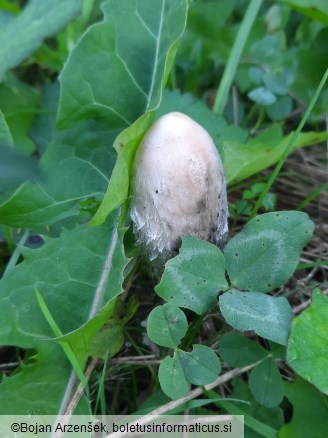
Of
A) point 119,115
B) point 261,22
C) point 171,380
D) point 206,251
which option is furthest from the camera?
point 261,22

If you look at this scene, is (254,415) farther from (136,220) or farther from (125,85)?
(125,85)

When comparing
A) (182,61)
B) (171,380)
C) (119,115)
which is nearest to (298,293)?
(171,380)

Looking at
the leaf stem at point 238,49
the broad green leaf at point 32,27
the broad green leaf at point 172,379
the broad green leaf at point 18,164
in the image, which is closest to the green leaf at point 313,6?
the leaf stem at point 238,49

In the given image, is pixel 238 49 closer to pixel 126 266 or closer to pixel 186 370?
pixel 126 266

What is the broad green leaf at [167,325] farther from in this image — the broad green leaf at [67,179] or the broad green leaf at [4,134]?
the broad green leaf at [4,134]

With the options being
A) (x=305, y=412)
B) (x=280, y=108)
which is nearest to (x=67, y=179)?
(x=305, y=412)

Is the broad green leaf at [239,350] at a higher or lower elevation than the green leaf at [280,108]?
lower
